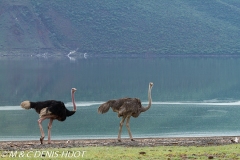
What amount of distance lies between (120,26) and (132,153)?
145m

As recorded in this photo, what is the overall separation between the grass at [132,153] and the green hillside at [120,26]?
12214 cm

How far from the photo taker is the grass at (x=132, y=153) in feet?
50.4

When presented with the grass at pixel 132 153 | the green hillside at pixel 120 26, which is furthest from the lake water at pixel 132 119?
the green hillside at pixel 120 26

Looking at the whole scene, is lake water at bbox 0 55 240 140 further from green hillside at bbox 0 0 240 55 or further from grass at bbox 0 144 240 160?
green hillside at bbox 0 0 240 55

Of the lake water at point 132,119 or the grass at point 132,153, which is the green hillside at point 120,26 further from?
the grass at point 132,153

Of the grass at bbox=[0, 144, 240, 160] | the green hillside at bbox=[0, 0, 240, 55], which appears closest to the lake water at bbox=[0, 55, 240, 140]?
the grass at bbox=[0, 144, 240, 160]

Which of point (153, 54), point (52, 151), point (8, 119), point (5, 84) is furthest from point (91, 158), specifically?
point (153, 54)

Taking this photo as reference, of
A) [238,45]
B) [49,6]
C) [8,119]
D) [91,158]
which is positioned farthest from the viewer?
[49,6]

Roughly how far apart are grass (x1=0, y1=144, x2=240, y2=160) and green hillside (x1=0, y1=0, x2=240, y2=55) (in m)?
122

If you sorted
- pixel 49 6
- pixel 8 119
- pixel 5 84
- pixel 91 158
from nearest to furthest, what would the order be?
pixel 91 158, pixel 8 119, pixel 5 84, pixel 49 6

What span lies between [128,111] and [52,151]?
5607mm

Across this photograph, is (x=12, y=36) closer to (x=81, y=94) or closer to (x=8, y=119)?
(x=81, y=94)

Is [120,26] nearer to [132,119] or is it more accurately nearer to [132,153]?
[132,119]

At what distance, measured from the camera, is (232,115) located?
3653 centimetres
